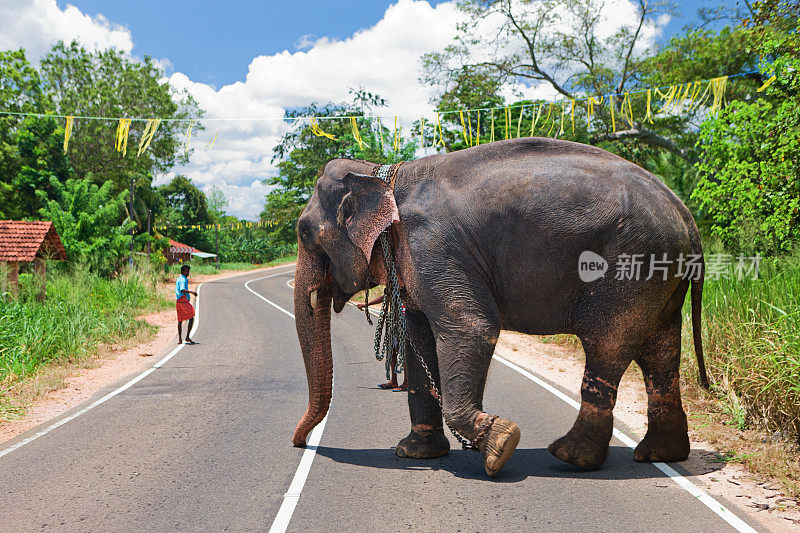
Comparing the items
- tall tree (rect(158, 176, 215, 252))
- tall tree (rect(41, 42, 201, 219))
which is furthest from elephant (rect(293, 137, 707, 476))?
tall tree (rect(158, 176, 215, 252))

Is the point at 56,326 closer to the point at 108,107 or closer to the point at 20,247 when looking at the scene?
the point at 20,247

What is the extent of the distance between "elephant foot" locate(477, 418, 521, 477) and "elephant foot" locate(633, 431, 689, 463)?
1476 mm

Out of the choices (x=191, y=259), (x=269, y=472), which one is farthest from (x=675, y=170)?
(x=191, y=259)

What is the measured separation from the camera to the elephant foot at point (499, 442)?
445cm

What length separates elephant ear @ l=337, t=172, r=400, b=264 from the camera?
16.4 ft

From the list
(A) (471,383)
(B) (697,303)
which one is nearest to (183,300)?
(A) (471,383)

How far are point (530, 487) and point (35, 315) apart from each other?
11.0 meters

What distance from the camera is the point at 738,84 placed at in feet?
75.4

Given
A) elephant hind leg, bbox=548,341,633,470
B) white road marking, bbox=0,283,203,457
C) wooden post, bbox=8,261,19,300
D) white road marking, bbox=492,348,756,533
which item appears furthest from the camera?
wooden post, bbox=8,261,19,300

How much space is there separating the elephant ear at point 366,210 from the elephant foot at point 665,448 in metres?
2.91

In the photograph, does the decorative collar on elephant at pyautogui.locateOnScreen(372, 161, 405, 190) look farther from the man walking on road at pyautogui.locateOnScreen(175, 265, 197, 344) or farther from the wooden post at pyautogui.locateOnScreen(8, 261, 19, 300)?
the wooden post at pyautogui.locateOnScreen(8, 261, 19, 300)

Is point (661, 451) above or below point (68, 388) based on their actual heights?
above

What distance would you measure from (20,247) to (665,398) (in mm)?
16060

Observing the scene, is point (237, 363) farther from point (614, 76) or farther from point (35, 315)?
point (614, 76)
